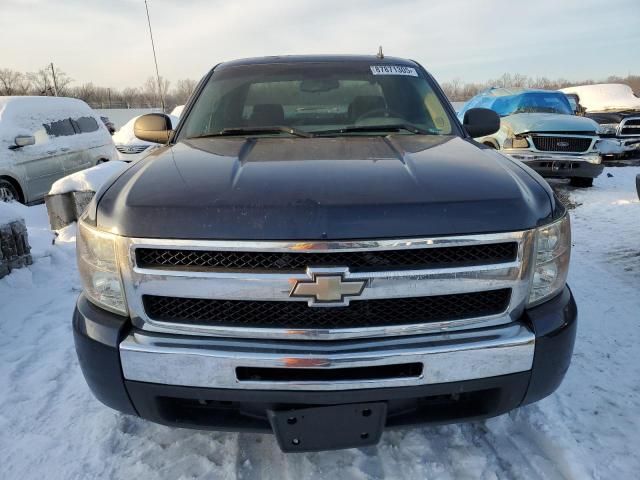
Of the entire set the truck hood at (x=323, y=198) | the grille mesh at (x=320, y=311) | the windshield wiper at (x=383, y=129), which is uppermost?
the windshield wiper at (x=383, y=129)

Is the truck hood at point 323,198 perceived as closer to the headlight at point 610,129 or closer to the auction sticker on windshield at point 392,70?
the auction sticker on windshield at point 392,70

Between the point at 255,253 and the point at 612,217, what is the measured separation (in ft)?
21.1

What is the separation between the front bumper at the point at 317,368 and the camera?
5.38 ft

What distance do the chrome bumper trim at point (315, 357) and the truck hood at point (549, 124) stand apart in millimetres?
7893

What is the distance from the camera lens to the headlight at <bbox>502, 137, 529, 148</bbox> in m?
8.55

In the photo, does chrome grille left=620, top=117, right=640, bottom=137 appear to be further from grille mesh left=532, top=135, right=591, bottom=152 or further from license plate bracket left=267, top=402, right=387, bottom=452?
license plate bracket left=267, top=402, right=387, bottom=452

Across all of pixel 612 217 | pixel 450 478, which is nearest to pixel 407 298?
pixel 450 478

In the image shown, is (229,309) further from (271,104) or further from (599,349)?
(599,349)

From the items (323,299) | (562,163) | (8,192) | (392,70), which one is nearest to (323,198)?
(323,299)

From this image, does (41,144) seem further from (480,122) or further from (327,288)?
(327,288)

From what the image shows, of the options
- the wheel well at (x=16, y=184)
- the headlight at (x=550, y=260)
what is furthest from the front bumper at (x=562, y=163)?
the wheel well at (x=16, y=184)

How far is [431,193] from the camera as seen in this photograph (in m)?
1.69

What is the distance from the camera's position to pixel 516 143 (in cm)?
861

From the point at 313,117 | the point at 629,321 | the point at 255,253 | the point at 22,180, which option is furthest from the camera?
the point at 22,180
